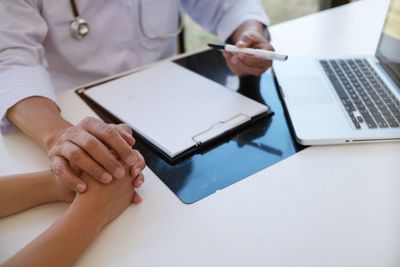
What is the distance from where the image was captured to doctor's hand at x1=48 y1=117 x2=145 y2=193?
460 millimetres

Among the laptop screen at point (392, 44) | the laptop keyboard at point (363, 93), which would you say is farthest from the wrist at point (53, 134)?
the laptop screen at point (392, 44)

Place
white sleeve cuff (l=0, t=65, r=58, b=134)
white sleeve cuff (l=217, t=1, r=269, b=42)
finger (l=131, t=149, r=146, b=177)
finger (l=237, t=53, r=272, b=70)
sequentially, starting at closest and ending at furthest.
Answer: finger (l=131, t=149, r=146, b=177)
white sleeve cuff (l=0, t=65, r=58, b=134)
finger (l=237, t=53, r=272, b=70)
white sleeve cuff (l=217, t=1, r=269, b=42)

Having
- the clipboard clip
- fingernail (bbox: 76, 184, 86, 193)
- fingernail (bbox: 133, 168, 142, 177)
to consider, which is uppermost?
fingernail (bbox: 76, 184, 86, 193)

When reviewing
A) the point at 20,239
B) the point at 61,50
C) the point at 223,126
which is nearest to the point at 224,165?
the point at 223,126

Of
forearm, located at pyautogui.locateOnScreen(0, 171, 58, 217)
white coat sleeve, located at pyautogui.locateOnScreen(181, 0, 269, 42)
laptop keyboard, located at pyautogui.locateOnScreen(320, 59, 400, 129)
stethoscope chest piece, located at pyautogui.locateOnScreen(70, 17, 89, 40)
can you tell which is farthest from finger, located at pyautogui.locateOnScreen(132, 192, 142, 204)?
white coat sleeve, located at pyautogui.locateOnScreen(181, 0, 269, 42)

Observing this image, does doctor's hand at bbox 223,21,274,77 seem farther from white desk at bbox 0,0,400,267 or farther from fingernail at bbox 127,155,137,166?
fingernail at bbox 127,155,137,166

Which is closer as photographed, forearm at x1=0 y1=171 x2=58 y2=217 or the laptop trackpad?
forearm at x1=0 y1=171 x2=58 y2=217

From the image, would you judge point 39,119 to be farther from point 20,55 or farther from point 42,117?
point 20,55

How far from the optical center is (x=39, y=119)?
0.60 m

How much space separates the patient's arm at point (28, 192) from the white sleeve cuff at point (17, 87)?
18 cm

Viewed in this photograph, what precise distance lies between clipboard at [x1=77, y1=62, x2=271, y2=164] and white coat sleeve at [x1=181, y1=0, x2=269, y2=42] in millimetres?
243

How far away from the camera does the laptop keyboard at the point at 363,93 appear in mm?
580

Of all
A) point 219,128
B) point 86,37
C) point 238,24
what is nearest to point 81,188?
point 219,128

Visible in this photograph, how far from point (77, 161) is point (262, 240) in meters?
0.27
